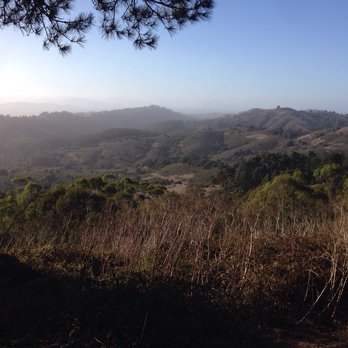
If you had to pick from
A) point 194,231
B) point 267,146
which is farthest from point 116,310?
point 267,146

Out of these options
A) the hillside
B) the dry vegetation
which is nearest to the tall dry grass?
the dry vegetation

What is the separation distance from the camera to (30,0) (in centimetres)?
492

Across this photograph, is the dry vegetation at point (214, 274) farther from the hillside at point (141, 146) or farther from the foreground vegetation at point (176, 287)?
the hillside at point (141, 146)

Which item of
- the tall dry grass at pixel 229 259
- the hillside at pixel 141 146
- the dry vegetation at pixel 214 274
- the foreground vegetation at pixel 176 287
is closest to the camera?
the foreground vegetation at pixel 176 287

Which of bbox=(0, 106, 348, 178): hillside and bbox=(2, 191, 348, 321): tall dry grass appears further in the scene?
bbox=(0, 106, 348, 178): hillside

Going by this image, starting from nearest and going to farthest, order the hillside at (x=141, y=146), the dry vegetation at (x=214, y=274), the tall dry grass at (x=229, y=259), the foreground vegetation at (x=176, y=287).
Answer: the foreground vegetation at (x=176, y=287) < the dry vegetation at (x=214, y=274) < the tall dry grass at (x=229, y=259) < the hillside at (x=141, y=146)

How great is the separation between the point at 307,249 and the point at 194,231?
57.0 inches

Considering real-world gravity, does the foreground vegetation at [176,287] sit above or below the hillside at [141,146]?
above

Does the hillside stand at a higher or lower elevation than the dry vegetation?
lower

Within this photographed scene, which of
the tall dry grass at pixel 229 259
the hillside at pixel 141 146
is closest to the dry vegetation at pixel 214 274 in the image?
the tall dry grass at pixel 229 259

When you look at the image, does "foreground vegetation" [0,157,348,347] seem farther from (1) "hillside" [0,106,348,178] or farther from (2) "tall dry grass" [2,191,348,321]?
(1) "hillside" [0,106,348,178]

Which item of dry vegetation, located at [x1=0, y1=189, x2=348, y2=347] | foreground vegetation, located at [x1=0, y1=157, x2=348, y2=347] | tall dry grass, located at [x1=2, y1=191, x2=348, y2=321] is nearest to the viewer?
foreground vegetation, located at [x1=0, y1=157, x2=348, y2=347]

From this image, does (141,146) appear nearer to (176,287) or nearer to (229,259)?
(229,259)

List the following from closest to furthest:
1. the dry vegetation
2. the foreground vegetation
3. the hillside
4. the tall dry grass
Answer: the foreground vegetation, the dry vegetation, the tall dry grass, the hillside
